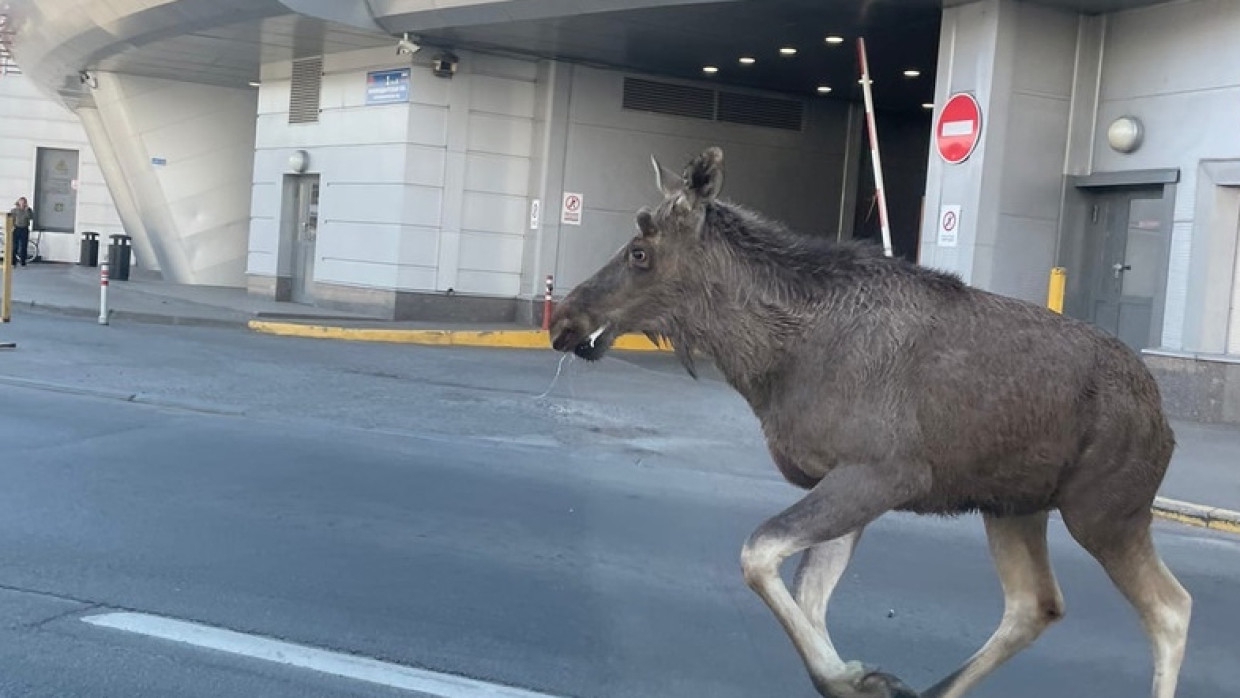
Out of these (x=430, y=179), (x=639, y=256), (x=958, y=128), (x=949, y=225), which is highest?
(x=958, y=128)

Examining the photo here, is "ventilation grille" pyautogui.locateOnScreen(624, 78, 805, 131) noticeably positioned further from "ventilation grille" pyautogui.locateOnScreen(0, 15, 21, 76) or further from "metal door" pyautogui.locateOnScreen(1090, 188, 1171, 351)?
"ventilation grille" pyautogui.locateOnScreen(0, 15, 21, 76)

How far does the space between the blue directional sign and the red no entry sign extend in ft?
32.4

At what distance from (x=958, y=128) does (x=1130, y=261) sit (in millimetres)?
2645

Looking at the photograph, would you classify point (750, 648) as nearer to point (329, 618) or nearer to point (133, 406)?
point (329, 618)

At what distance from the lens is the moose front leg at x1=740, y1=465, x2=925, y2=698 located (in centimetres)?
401

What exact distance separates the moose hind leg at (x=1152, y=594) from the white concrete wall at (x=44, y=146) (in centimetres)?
4170

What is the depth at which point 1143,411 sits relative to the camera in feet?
14.2

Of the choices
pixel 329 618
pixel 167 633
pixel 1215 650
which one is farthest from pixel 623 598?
pixel 1215 650

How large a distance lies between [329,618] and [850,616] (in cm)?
248

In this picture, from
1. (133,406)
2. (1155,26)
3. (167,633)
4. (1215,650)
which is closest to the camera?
(167,633)

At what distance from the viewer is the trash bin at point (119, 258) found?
101ft

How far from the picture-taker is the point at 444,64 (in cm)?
2317

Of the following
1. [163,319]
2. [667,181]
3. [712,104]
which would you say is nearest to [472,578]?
[667,181]

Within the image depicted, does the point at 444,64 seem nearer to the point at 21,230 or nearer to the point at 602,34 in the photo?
the point at 602,34
